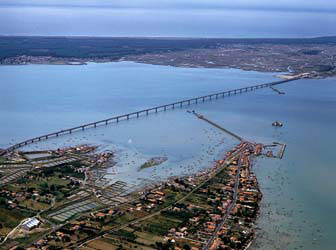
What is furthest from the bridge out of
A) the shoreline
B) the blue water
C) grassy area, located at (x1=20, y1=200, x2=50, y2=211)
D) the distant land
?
the distant land

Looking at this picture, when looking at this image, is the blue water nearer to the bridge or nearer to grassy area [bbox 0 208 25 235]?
the bridge

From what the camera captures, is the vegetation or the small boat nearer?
the small boat

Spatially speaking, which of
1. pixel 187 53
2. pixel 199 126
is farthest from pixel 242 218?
pixel 187 53

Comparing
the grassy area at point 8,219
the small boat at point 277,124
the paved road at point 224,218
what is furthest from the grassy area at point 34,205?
the small boat at point 277,124

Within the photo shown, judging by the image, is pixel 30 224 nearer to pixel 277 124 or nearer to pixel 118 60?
pixel 277 124

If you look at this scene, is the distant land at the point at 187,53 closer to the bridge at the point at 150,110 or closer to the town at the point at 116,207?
the bridge at the point at 150,110

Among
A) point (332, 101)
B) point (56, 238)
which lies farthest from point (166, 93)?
point (56, 238)
